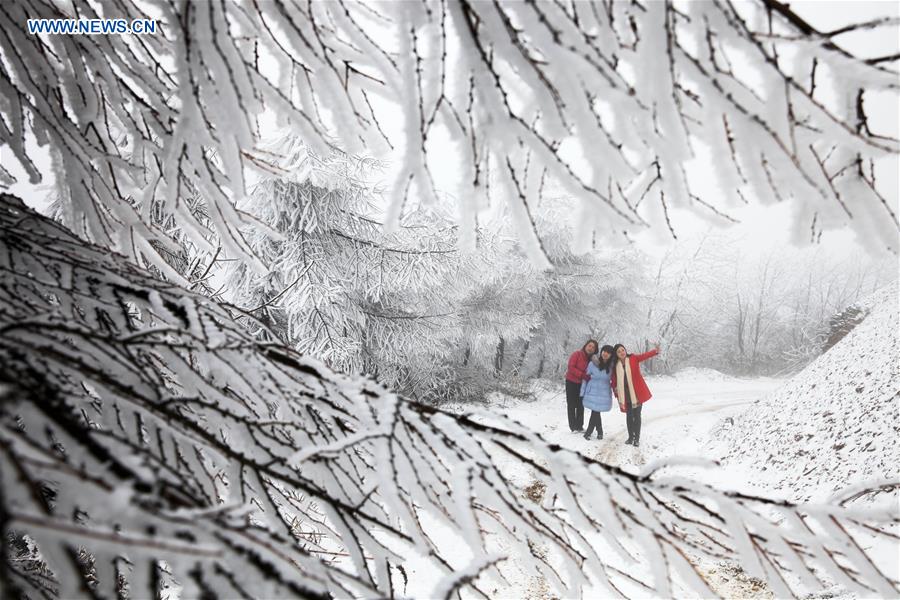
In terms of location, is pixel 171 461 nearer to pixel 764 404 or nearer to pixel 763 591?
pixel 763 591

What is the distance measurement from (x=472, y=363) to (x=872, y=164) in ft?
54.1

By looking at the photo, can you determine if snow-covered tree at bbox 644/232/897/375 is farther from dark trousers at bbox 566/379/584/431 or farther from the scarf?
the scarf

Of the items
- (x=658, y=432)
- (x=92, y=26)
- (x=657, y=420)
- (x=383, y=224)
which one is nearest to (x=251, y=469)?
(x=383, y=224)

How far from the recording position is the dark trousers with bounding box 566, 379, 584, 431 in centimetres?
888

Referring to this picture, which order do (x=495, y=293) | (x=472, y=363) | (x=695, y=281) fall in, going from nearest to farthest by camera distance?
(x=495, y=293) → (x=472, y=363) → (x=695, y=281)

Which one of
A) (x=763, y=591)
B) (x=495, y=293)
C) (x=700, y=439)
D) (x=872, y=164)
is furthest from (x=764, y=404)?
(x=872, y=164)

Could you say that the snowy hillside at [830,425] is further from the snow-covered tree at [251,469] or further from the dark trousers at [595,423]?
the snow-covered tree at [251,469]

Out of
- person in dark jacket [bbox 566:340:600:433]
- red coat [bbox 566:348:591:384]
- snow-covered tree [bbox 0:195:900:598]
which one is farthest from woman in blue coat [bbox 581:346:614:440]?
snow-covered tree [bbox 0:195:900:598]

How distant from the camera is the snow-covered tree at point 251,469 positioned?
2.16ft

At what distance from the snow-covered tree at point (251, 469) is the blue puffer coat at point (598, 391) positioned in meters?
6.88

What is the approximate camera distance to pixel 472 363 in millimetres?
17203

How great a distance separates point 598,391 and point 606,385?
0.54 ft

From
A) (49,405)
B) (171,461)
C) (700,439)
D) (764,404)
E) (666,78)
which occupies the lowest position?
(700,439)

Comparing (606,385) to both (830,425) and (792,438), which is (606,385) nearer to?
(792,438)
